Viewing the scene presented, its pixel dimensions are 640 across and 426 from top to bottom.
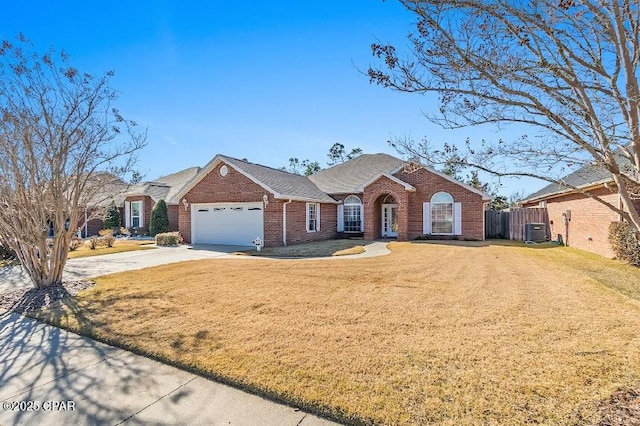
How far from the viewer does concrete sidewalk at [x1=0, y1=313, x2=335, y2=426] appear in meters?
3.11

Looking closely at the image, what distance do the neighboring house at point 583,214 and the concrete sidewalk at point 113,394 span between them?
439 inches

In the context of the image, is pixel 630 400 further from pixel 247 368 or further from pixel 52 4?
pixel 52 4

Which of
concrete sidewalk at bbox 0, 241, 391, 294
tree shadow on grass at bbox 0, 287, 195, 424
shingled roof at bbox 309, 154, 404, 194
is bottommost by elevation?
tree shadow on grass at bbox 0, 287, 195, 424

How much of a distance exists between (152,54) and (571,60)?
38.9 ft

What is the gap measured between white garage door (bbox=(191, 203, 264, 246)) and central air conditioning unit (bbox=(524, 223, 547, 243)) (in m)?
15.1

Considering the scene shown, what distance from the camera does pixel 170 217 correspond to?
993 inches

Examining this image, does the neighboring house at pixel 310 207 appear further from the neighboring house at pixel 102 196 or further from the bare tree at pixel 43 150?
the bare tree at pixel 43 150

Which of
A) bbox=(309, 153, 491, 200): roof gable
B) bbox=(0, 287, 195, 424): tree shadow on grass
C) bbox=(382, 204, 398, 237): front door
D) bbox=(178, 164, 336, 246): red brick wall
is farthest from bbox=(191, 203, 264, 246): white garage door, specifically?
bbox=(0, 287, 195, 424): tree shadow on grass

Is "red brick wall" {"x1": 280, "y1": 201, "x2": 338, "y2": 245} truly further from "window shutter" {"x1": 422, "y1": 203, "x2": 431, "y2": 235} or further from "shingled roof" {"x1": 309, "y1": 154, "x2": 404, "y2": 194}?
"window shutter" {"x1": 422, "y1": 203, "x2": 431, "y2": 235}

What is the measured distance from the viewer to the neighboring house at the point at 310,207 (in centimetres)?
1777

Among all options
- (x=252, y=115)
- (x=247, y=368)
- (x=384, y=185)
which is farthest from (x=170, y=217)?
(x=247, y=368)

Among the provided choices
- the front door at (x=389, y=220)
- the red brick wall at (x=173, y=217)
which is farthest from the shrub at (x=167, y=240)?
the front door at (x=389, y=220)

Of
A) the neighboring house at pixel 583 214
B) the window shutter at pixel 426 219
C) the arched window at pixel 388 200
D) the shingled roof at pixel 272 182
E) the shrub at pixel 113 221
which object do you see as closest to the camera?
the neighboring house at pixel 583 214

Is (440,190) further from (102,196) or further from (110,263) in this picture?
(110,263)
